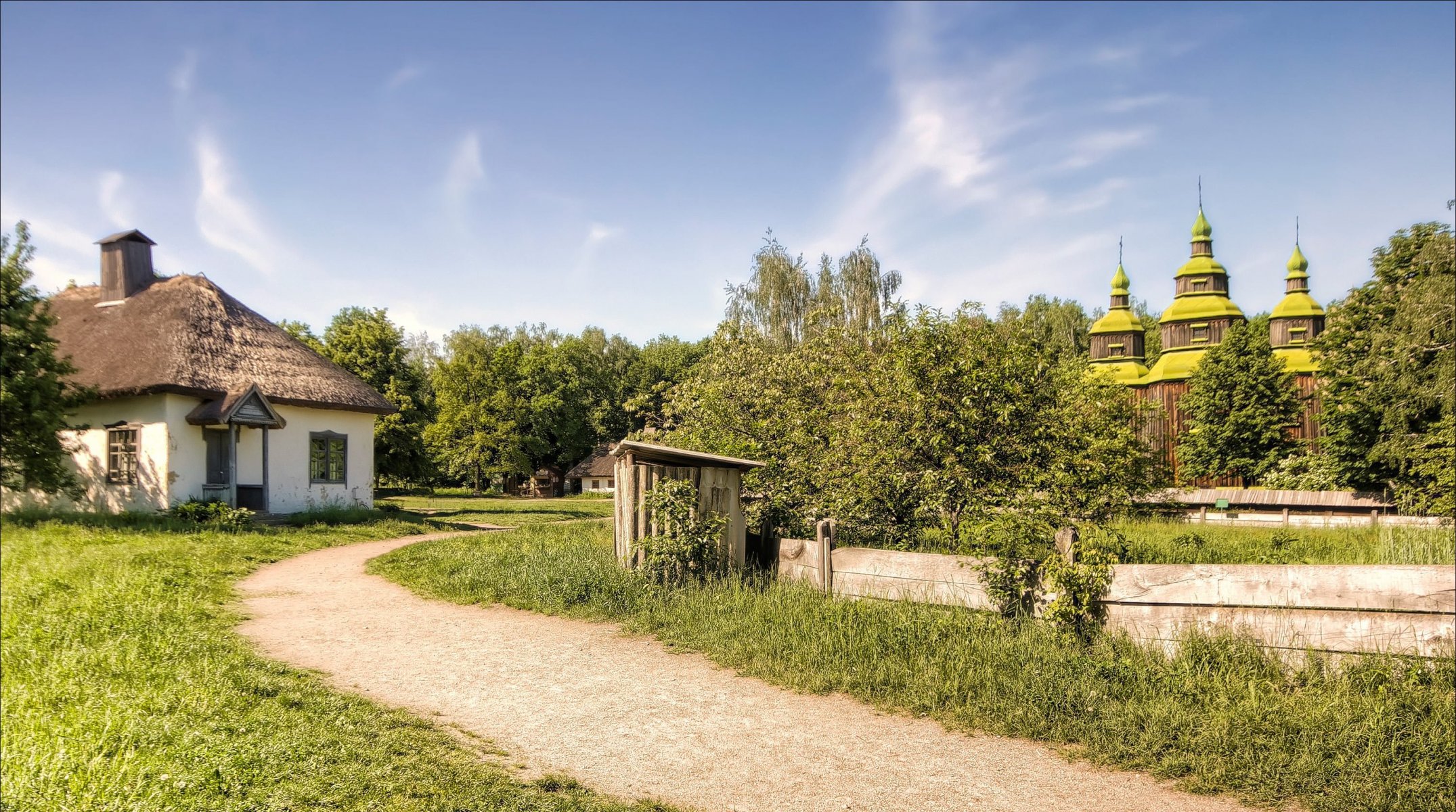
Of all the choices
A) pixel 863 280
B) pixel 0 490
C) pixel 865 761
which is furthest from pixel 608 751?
pixel 863 280

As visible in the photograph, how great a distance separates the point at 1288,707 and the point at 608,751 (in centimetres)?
465

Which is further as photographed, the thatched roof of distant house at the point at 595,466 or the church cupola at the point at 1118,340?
the thatched roof of distant house at the point at 595,466

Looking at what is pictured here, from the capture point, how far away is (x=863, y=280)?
30438mm

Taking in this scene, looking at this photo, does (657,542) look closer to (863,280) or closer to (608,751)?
(608,751)

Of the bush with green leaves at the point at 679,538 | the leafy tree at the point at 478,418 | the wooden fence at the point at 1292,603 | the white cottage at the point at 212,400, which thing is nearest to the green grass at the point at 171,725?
the bush with green leaves at the point at 679,538

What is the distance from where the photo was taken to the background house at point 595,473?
55.5 metres

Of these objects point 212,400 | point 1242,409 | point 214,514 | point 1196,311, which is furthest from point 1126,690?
point 1196,311

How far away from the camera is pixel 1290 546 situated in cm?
1320

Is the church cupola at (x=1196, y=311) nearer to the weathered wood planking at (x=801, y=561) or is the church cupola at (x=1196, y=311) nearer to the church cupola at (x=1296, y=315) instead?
the church cupola at (x=1296, y=315)

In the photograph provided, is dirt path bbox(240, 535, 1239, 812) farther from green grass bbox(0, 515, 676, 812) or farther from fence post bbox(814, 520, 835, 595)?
fence post bbox(814, 520, 835, 595)

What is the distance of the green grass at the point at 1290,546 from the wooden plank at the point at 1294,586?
3.43 metres

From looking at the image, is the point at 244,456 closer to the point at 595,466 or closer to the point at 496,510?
the point at 496,510

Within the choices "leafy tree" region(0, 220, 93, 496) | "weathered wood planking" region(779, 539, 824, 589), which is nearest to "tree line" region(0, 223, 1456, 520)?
"leafy tree" region(0, 220, 93, 496)

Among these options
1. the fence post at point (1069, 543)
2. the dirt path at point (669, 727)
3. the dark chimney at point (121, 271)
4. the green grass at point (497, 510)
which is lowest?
the green grass at point (497, 510)
